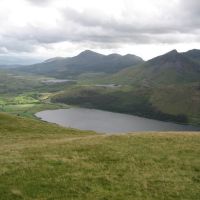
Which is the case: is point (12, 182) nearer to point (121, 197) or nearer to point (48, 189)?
point (48, 189)

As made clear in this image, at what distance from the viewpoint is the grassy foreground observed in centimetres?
2339

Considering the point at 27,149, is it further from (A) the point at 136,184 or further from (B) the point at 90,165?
(A) the point at 136,184

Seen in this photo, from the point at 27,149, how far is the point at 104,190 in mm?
14940

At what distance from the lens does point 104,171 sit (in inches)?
1093

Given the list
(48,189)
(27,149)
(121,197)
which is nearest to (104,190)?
(121,197)

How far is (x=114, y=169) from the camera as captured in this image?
28.5m

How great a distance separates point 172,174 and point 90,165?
22.6ft

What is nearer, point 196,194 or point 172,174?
point 196,194

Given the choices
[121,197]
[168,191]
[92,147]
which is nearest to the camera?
[121,197]

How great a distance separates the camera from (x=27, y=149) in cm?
3638

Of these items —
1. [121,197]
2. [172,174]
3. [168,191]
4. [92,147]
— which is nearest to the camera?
[121,197]

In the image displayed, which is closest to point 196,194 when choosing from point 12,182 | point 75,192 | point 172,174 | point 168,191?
point 168,191

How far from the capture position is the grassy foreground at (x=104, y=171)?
23.4 metres

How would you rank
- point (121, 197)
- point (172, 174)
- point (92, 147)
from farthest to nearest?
1. point (92, 147)
2. point (172, 174)
3. point (121, 197)
